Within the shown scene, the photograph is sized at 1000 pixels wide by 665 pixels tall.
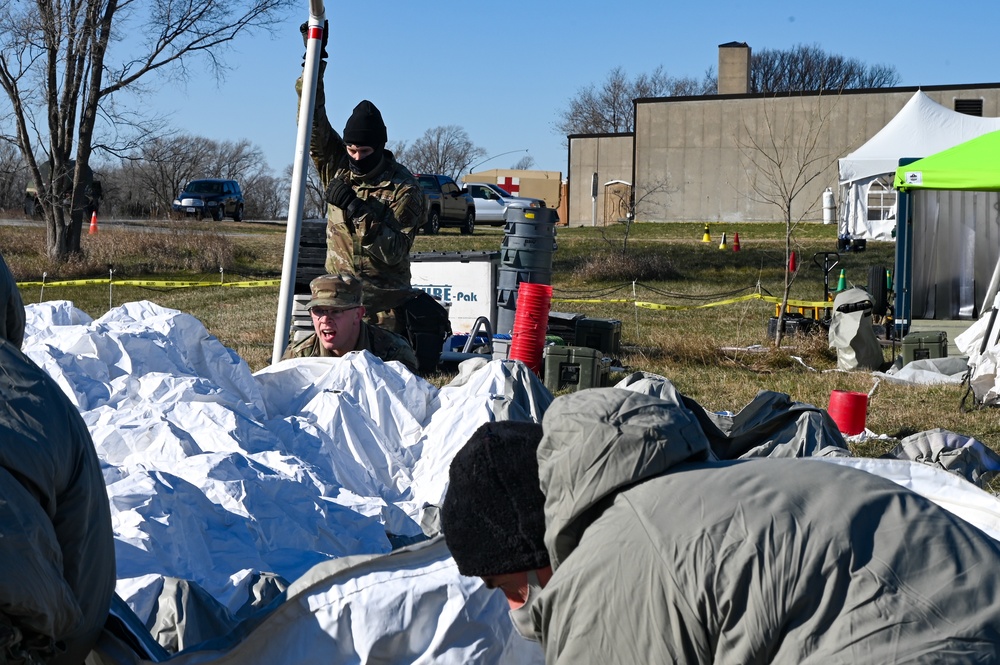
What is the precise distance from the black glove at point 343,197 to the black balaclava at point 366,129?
1.27 feet

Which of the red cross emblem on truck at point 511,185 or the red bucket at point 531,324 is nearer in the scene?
the red bucket at point 531,324

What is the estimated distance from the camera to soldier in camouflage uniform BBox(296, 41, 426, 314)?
809cm

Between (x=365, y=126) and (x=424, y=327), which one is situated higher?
(x=365, y=126)

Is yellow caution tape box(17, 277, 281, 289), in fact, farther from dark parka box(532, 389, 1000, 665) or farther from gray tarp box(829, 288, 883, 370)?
dark parka box(532, 389, 1000, 665)

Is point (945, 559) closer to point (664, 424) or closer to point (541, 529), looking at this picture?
point (664, 424)

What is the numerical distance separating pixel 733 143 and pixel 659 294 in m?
24.2

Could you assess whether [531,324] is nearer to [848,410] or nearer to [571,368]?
[571,368]

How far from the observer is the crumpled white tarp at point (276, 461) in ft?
10.5

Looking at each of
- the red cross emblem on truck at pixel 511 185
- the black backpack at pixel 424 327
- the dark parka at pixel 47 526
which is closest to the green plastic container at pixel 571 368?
the black backpack at pixel 424 327

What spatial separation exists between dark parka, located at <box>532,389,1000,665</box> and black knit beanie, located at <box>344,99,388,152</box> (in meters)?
6.29

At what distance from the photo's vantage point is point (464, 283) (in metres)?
11.1

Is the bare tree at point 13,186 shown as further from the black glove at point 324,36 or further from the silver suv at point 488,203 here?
the black glove at point 324,36

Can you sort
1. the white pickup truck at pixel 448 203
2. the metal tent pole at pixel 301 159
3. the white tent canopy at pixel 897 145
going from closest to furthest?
the metal tent pole at pixel 301 159 < the white tent canopy at pixel 897 145 < the white pickup truck at pixel 448 203

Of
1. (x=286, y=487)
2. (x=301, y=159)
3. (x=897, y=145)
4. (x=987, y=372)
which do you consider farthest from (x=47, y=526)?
(x=897, y=145)
